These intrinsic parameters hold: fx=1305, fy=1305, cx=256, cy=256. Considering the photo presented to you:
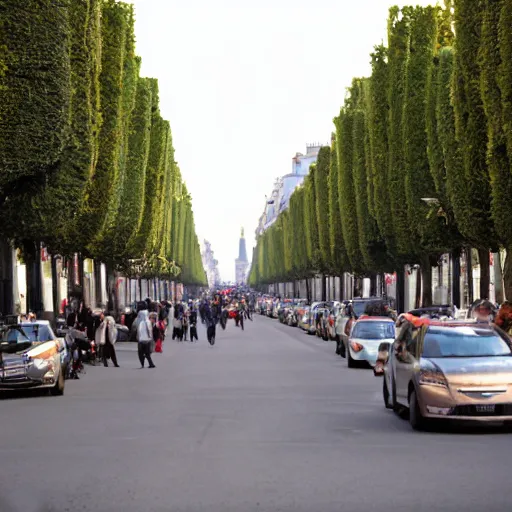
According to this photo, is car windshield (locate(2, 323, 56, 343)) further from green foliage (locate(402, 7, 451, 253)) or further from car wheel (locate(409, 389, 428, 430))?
green foliage (locate(402, 7, 451, 253))

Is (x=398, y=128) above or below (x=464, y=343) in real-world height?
above

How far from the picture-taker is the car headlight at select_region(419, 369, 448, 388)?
696 inches

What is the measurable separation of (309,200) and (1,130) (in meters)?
86.9

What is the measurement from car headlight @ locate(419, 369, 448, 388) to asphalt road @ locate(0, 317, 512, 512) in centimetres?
68

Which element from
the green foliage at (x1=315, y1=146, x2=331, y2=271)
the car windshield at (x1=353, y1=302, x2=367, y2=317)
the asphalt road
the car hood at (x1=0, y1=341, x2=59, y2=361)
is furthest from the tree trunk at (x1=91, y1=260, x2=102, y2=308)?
the asphalt road

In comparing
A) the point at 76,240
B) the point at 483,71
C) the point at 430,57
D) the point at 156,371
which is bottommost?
the point at 156,371

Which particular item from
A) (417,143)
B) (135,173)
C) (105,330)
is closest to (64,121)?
(105,330)

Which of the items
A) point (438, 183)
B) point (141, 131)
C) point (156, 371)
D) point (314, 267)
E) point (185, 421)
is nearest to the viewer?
point (185, 421)

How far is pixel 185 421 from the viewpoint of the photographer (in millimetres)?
19500

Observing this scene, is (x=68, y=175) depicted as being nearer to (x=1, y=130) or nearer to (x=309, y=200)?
(x=1, y=130)

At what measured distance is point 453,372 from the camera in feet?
58.1

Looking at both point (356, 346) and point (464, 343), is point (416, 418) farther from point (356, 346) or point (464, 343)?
point (356, 346)

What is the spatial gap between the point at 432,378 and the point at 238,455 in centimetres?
406

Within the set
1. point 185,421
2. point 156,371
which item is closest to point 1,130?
point 156,371
